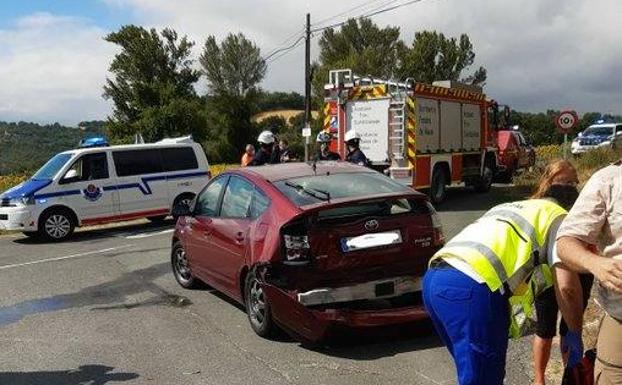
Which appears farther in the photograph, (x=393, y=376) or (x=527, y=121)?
(x=527, y=121)

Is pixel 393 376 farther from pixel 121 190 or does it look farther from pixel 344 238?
pixel 121 190

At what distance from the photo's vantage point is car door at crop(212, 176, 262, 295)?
20.4 feet

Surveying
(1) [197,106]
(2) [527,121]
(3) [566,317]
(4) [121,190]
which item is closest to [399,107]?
(4) [121,190]

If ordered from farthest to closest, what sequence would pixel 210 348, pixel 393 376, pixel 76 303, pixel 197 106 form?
pixel 197 106 → pixel 76 303 → pixel 210 348 → pixel 393 376

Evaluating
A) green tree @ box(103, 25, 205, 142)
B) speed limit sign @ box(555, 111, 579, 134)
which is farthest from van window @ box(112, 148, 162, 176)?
green tree @ box(103, 25, 205, 142)

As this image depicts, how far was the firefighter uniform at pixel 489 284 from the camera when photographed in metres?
3.02

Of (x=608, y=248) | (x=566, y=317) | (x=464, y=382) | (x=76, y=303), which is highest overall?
(x=608, y=248)

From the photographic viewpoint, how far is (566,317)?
3.09m

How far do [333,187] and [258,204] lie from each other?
0.68m

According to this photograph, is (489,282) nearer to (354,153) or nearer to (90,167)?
(354,153)

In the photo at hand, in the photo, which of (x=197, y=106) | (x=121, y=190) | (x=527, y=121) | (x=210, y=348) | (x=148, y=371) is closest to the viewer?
(x=148, y=371)

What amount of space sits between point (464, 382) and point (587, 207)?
97cm

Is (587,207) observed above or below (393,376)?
above

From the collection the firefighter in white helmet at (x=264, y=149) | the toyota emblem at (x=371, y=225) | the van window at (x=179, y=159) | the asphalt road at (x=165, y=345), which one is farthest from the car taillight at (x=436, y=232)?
the van window at (x=179, y=159)
